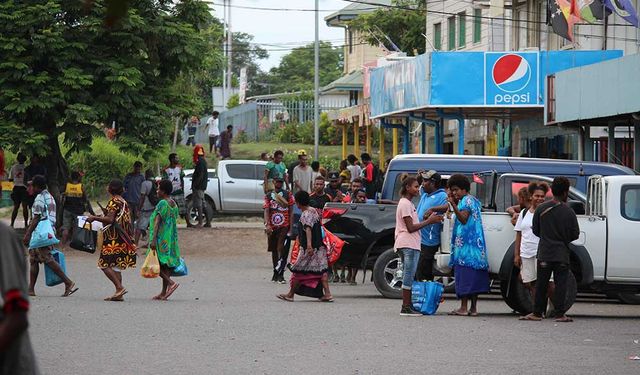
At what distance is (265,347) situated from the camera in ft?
38.8

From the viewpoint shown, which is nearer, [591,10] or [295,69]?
[591,10]

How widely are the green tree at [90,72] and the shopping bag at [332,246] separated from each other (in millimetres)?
9162

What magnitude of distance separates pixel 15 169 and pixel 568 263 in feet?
59.6

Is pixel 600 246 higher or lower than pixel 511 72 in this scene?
lower

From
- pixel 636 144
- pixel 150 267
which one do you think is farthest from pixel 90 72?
pixel 636 144

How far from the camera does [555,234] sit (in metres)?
14.5

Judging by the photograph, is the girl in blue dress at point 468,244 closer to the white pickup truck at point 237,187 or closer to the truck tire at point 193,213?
the truck tire at point 193,213

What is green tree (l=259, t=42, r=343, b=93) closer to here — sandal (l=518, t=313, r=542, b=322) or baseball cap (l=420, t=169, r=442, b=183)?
baseball cap (l=420, t=169, r=442, b=183)

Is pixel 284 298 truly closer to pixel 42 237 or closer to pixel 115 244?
pixel 115 244

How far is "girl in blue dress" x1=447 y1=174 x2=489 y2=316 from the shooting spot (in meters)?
15.1

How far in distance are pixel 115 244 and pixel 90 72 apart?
1023cm

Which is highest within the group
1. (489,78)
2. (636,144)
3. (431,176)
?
(489,78)

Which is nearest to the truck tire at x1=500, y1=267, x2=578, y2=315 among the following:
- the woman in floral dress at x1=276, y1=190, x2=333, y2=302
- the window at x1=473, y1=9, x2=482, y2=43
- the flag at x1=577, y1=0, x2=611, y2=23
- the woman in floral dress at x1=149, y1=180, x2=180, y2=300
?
the woman in floral dress at x1=276, y1=190, x2=333, y2=302

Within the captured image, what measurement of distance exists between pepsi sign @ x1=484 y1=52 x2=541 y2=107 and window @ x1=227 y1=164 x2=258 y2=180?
7.71 m
